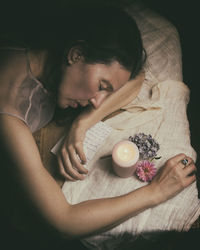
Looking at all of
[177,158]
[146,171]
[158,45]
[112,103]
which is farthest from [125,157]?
[158,45]

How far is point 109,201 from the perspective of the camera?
0.87 m

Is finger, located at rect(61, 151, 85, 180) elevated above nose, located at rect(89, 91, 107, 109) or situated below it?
below

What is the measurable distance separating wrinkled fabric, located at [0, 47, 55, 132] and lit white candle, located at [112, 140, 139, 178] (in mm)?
386

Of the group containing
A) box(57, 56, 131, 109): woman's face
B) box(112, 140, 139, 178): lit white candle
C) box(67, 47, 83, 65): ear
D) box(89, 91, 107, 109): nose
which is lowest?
box(112, 140, 139, 178): lit white candle

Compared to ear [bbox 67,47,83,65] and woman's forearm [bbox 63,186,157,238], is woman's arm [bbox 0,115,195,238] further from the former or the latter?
ear [bbox 67,47,83,65]

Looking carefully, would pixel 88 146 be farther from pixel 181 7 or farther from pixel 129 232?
pixel 181 7

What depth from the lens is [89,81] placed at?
33.4 inches

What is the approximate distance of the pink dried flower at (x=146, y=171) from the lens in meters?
0.95

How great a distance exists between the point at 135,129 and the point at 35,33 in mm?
628

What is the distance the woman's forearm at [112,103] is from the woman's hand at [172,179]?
0.41 meters

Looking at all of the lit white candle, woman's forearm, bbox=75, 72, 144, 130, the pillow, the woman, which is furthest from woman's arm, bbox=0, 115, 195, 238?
the pillow

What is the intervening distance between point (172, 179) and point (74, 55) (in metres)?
0.63

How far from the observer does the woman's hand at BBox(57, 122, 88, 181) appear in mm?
975

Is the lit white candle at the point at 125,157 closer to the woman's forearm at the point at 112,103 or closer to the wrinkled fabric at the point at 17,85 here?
the woman's forearm at the point at 112,103
